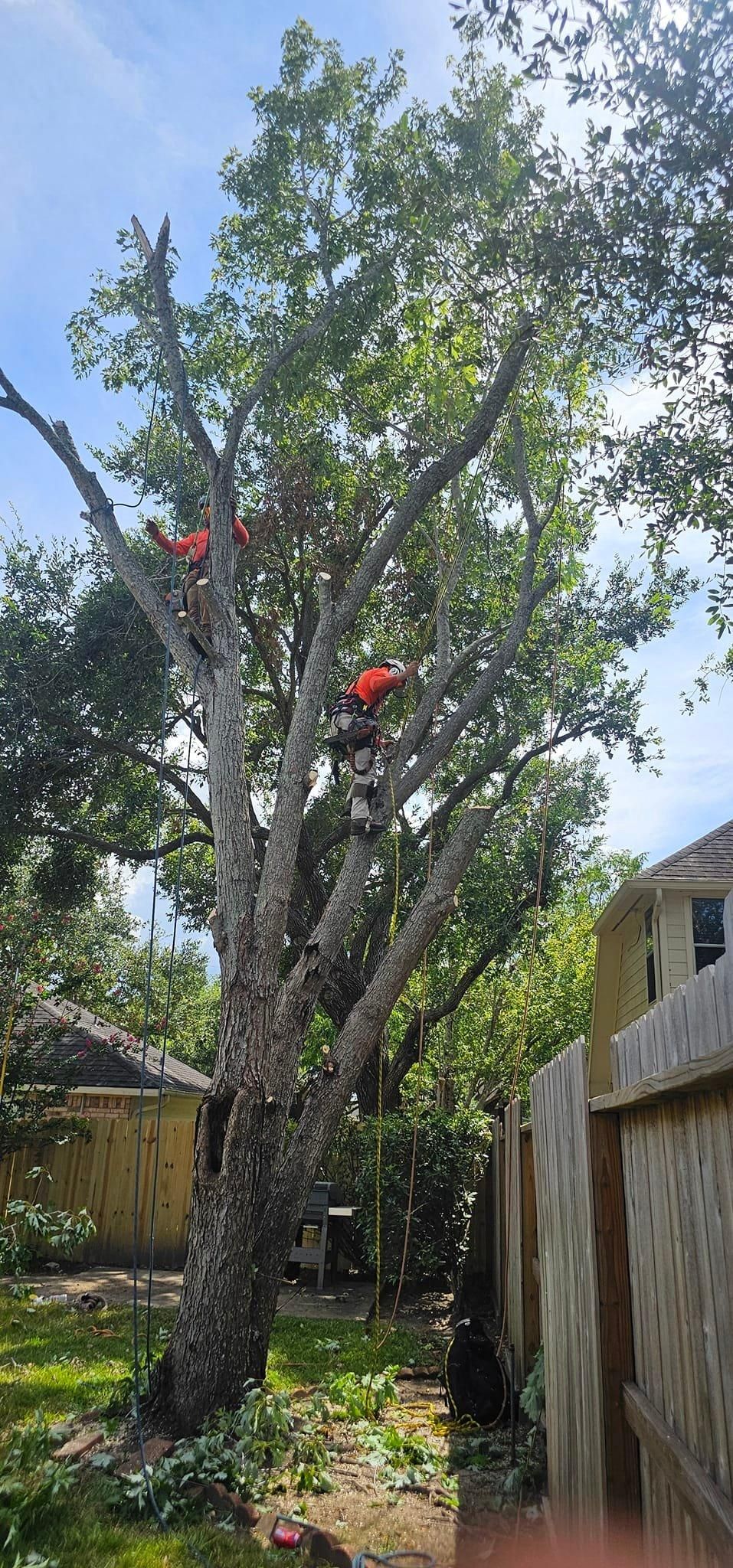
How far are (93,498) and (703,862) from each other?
733 cm

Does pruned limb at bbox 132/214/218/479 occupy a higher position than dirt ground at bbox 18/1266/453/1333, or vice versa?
pruned limb at bbox 132/214/218/479

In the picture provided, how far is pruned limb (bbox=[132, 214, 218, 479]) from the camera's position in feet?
23.1

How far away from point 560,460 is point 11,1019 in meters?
8.16

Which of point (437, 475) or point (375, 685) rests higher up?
point (437, 475)

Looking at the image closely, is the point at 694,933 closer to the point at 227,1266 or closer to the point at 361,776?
the point at 361,776

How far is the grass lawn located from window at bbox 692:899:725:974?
4.79 m

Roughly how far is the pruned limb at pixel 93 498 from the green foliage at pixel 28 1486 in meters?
4.66

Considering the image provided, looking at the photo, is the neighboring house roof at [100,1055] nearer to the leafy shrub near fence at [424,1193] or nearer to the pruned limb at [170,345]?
the leafy shrub near fence at [424,1193]

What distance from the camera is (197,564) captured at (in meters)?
7.29

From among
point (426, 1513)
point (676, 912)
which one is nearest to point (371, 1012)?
point (426, 1513)

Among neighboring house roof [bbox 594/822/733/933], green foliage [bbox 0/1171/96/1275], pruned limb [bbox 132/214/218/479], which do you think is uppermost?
pruned limb [bbox 132/214/218/479]

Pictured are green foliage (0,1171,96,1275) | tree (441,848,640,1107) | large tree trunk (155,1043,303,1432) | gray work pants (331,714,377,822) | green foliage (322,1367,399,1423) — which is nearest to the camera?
large tree trunk (155,1043,303,1432)

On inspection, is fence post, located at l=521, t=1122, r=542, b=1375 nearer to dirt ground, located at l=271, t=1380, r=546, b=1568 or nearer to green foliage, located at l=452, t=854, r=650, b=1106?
dirt ground, located at l=271, t=1380, r=546, b=1568

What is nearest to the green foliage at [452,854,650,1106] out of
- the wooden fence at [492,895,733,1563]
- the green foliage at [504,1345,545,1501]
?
the green foliage at [504,1345,545,1501]
